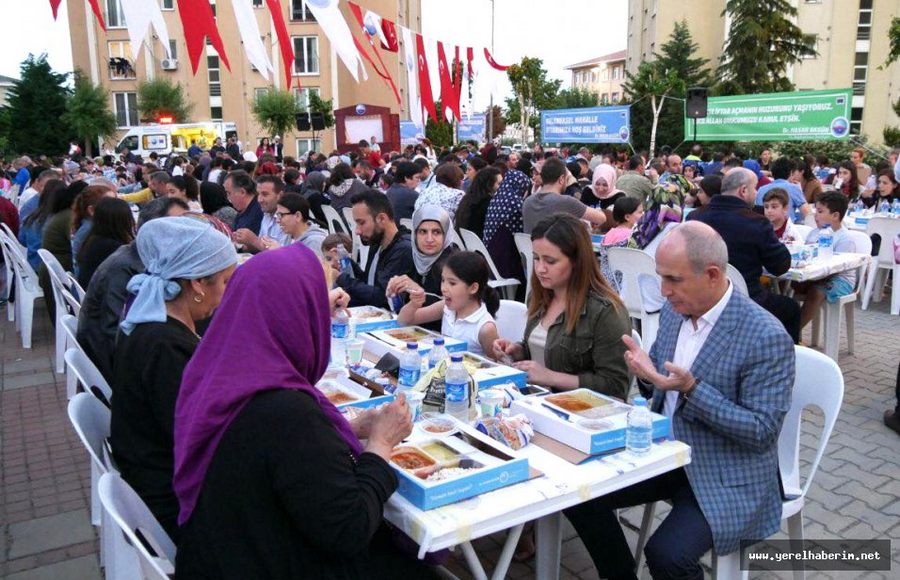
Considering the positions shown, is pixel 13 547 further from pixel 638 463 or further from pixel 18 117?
pixel 18 117

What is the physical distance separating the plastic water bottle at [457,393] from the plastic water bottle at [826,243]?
4.75m

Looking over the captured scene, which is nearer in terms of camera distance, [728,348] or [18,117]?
[728,348]

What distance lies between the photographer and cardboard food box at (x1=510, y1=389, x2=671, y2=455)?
224cm

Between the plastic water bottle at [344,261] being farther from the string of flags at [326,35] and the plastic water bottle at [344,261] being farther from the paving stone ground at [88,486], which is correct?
the string of flags at [326,35]

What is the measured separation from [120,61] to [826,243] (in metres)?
37.8

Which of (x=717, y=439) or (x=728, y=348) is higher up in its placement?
(x=728, y=348)

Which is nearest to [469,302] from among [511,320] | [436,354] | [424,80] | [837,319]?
[511,320]

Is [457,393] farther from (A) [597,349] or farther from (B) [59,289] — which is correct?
(B) [59,289]

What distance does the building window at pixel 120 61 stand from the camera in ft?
117

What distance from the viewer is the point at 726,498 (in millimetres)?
2371

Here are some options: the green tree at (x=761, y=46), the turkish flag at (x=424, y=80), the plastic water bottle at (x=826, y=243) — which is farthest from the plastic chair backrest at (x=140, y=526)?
the green tree at (x=761, y=46)

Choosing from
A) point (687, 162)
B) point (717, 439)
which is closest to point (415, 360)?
point (717, 439)

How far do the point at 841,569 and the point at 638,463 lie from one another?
157 centimetres

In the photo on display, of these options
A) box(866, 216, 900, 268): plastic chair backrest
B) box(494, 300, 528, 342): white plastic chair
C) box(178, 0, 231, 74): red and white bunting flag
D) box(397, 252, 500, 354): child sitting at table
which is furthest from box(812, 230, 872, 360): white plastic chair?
box(178, 0, 231, 74): red and white bunting flag
